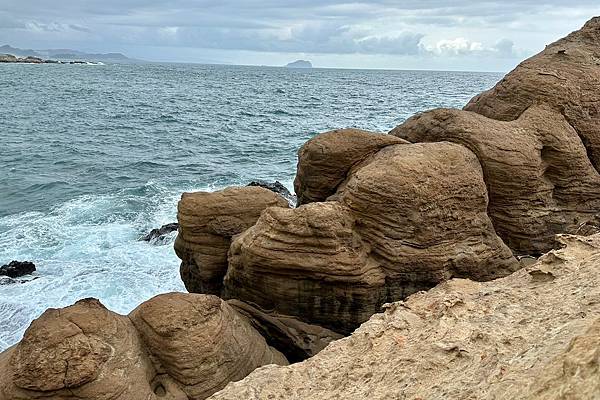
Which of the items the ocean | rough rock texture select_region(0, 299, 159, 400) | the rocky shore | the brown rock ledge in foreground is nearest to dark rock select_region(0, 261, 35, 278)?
Result: the ocean

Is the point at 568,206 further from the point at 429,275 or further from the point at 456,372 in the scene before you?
the point at 456,372

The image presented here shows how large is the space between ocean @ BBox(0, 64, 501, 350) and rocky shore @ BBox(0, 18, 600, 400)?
196 inches

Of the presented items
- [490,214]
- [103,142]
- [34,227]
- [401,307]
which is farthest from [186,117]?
[401,307]

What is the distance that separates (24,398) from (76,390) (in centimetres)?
73

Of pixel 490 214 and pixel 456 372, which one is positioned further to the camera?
pixel 490 214

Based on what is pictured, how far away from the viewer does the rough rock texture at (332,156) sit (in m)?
11.4

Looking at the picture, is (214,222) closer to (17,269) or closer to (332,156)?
(332,156)

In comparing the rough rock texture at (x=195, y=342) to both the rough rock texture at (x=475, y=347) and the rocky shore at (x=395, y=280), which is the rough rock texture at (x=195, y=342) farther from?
the rough rock texture at (x=475, y=347)

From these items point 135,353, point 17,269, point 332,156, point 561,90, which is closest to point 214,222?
point 332,156

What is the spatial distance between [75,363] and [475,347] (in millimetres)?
5183

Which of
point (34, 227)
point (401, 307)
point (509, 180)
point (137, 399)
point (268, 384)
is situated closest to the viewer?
point (268, 384)

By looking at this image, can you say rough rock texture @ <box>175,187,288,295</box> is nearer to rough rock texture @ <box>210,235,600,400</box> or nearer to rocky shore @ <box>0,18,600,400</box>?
rocky shore @ <box>0,18,600,400</box>

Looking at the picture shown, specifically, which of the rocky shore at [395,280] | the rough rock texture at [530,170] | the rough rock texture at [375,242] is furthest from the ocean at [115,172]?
the rough rock texture at [530,170]

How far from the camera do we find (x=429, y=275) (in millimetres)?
9688
